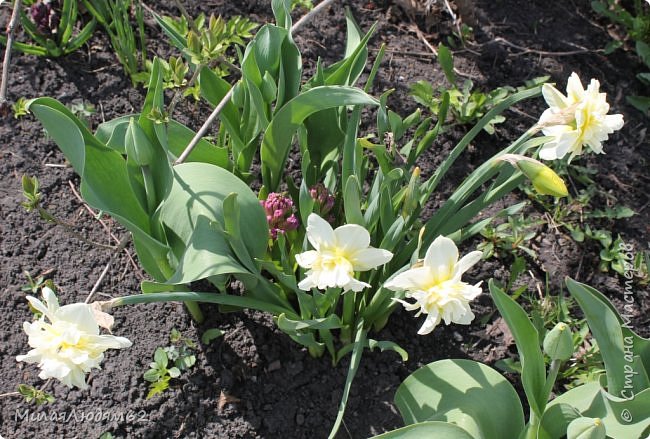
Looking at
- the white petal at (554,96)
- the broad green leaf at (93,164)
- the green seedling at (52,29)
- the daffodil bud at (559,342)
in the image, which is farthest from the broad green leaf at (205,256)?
the green seedling at (52,29)

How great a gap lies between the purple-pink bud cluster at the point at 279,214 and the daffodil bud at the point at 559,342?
61 centimetres

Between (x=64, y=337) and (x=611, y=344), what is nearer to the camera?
(x=64, y=337)

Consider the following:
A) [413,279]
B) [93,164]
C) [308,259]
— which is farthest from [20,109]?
[413,279]

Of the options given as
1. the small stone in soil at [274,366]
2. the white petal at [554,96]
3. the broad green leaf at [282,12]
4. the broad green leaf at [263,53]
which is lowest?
the small stone in soil at [274,366]

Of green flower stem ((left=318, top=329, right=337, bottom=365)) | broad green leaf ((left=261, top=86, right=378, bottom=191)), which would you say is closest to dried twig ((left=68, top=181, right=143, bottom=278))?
broad green leaf ((left=261, top=86, right=378, bottom=191))

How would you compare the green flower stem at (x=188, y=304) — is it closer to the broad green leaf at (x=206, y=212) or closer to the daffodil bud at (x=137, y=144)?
the broad green leaf at (x=206, y=212)

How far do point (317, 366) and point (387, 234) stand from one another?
46cm

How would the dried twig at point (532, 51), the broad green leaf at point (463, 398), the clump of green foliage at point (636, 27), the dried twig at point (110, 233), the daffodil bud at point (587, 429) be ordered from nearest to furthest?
the daffodil bud at point (587, 429)
the broad green leaf at point (463, 398)
the dried twig at point (110, 233)
the clump of green foliage at point (636, 27)
the dried twig at point (532, 51)

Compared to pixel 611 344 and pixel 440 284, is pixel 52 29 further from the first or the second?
pixel 611 344

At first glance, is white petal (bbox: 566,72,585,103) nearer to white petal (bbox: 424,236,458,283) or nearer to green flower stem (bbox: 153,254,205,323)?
white petal (bbox: 424,236,458,283)

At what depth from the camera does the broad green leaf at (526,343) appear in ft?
3.89

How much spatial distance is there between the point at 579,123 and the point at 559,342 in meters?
0.40

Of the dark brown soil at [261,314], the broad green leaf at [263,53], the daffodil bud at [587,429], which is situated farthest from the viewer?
the dark brown soil at [261,314]

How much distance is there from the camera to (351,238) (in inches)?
40.8
